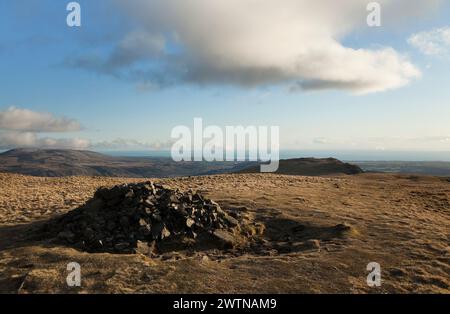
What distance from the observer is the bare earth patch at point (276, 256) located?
12.1 meters

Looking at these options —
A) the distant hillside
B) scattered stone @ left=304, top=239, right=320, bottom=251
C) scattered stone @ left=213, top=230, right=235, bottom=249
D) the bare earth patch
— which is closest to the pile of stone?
scattered stone @ left=213, top=230, right=235, bottom=249

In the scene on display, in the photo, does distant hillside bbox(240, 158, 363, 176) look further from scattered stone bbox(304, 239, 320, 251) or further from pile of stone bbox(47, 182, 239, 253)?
scattered stone bbox(304, 239, 320, 251)

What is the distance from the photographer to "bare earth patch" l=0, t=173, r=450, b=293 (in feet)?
39.8

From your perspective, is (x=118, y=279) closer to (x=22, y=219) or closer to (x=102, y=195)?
(x=102, y=195)

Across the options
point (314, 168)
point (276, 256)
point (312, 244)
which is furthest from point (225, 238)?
point (314, 168)

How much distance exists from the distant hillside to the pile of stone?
42032 millimetres

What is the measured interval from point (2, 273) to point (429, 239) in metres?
18.4

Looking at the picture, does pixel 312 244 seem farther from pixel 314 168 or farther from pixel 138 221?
pixel 314 168

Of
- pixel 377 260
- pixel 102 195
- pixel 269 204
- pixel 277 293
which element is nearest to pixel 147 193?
pixel 102 195

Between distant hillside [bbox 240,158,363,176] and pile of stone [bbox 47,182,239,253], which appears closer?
pile of stone [bbox 47,182,239,253]

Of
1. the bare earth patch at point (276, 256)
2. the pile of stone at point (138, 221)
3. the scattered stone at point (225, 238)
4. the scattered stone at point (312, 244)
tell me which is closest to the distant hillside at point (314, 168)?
the bare earth patch at point (276, 256)

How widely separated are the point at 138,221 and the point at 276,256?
6963 mm

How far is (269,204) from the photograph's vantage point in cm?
2455
